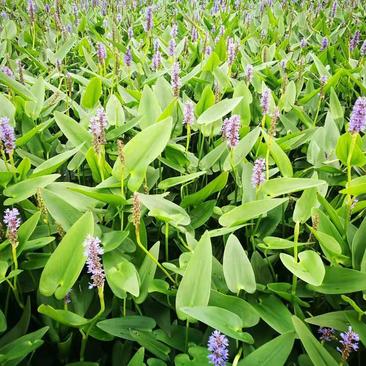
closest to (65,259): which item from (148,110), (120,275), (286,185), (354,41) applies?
(120,275)

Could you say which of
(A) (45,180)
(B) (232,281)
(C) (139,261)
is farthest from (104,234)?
(B) (232,281)

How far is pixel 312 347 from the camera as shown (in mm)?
956

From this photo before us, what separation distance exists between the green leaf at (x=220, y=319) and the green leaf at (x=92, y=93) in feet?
3.54

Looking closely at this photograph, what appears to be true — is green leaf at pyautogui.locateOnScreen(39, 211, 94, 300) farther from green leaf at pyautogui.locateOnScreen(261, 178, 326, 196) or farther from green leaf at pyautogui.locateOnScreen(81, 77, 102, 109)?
green leaf at pyautogui.locateOnScreen(81, 77, 102, 109)

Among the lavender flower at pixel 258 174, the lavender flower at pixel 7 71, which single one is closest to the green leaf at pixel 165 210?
the lavender flower at pixel 258 174

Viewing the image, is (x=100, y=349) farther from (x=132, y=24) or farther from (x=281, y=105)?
(x=132, y=24)

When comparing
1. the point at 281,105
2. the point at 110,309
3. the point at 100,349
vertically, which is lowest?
the point at 100,349

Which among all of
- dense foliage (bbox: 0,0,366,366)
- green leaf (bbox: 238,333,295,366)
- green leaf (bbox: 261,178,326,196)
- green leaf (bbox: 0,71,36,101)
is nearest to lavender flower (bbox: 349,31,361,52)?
dense foliage (bbox: 0,0,366,366)

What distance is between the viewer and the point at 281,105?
1.85m

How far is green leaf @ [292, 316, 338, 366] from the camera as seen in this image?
95 cm

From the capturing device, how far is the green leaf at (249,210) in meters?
1.17

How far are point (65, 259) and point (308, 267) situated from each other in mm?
568

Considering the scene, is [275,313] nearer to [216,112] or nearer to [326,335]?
[326,335]

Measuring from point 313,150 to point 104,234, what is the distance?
780mm
